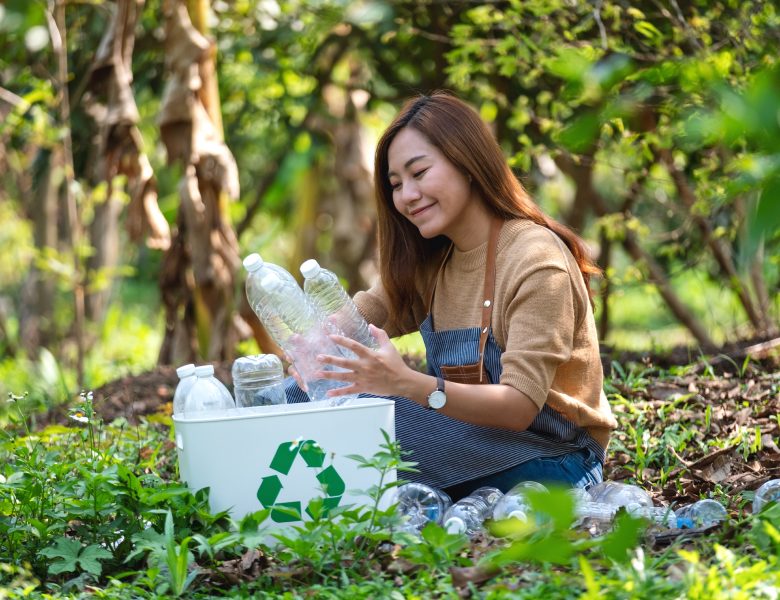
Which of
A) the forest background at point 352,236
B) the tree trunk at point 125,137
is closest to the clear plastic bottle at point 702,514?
the forest background at point 352,236

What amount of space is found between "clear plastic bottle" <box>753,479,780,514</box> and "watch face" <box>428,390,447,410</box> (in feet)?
2.97

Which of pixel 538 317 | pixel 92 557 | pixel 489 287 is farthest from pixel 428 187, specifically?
pixel 92 557

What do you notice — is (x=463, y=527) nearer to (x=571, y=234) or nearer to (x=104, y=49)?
(x=571, y=234)

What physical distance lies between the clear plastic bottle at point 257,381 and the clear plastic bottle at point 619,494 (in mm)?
1107

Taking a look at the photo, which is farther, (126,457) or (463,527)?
(126,457)

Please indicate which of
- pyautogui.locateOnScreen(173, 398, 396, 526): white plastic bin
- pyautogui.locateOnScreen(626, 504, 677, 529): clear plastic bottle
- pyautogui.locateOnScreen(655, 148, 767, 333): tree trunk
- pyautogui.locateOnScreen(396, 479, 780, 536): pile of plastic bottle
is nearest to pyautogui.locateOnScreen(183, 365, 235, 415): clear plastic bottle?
pyautogui.locateOnScreen(173, 398, 396, 526): white plastic bin

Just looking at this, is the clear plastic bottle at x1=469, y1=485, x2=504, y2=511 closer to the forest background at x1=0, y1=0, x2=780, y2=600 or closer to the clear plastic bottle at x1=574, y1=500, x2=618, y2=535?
the clear plastic bottle at x1=574, y1=500, x2=618, y2=535

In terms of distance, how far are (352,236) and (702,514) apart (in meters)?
7.43

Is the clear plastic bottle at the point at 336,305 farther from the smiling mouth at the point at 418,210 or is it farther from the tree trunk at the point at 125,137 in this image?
the tree trunk at the point at 125,137

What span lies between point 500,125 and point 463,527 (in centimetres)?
473

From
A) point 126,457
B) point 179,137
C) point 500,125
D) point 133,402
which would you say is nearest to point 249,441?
point 126,457

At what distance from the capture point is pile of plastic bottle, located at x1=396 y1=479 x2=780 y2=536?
2740mm

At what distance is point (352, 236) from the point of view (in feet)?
33.0

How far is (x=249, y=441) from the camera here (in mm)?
2773
